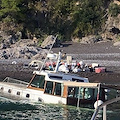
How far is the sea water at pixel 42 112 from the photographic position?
21.0m

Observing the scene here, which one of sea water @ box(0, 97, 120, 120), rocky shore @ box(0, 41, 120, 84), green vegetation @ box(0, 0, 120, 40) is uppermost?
green vegetation @ box(0, 0, 120, 40)

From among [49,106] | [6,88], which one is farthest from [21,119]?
[6,88]

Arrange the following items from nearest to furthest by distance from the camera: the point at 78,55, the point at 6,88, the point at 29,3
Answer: the point at 6,88
the point at 78,55
the point at 29,3

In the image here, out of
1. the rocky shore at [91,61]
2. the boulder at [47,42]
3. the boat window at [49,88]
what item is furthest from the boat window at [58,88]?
the boulder at [47,42]

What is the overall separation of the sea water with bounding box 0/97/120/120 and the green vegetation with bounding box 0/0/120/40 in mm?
36383

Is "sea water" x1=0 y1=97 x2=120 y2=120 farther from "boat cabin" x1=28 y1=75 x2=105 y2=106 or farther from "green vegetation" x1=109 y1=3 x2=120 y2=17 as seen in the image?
"green vegetation" x1=109 y1=3 x2=120 y2=17

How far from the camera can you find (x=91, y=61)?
45344mm

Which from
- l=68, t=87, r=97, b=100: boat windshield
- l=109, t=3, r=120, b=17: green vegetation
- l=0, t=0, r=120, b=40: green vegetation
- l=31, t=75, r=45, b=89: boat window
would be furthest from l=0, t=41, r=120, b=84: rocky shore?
l=68, t=87, r=97, b=100: boat windshield

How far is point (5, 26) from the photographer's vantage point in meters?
62.9

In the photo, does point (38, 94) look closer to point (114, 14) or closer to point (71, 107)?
point (71, 107)

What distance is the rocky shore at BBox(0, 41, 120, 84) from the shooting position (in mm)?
37219

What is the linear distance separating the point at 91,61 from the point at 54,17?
70.9 feet

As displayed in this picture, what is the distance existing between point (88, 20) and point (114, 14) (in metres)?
4.07

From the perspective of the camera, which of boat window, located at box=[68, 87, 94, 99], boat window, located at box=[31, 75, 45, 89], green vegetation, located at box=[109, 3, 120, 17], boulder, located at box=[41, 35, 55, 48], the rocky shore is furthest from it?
green vegetation, located at box=[109, 3, 120, 17]
